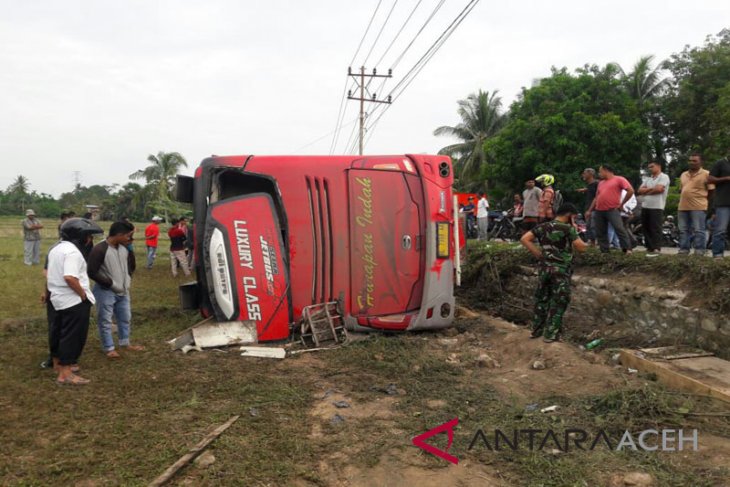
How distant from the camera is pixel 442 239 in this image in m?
5.60

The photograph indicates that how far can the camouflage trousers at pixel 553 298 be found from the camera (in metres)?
5.00

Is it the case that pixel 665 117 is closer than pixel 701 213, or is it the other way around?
pixel 701 213

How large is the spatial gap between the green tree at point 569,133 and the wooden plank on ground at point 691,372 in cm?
1459

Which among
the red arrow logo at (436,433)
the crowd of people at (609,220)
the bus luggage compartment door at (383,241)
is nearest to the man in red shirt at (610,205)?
the crowd of people at (609,220)

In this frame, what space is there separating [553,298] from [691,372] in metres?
1.36

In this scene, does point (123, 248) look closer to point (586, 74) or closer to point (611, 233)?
point (611, 233)

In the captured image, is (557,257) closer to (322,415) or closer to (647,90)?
(322,415)

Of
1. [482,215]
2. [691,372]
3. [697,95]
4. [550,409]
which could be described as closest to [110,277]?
[550,409]

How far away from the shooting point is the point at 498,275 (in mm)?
7734

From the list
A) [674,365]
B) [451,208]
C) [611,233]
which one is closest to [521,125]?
[611,233]

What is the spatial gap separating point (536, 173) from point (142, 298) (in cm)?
1482

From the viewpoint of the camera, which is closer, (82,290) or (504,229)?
(82,290)

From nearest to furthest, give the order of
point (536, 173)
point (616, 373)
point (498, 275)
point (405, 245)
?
1. point (616, 373)
2. point (405, 245)
3. point (498, 275)
4. point (536, 173)

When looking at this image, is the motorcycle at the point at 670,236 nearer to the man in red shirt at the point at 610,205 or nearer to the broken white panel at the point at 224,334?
the man in red shirt at the point at 610,205
